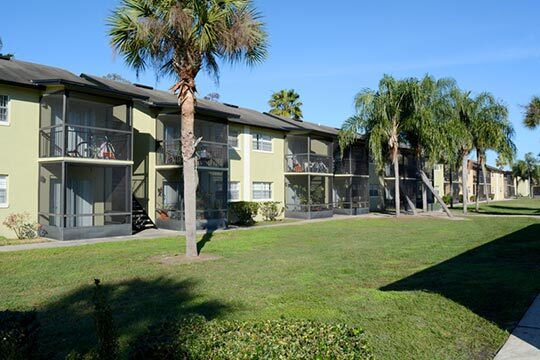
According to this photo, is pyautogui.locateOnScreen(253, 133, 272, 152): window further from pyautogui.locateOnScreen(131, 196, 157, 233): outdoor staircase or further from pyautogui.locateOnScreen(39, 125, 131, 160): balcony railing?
pyautogui.locateOnScreen(39, 125, 131, 160): balcony railing

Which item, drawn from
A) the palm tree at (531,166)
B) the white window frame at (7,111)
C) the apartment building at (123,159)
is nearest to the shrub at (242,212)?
the apartment building at (123,159)

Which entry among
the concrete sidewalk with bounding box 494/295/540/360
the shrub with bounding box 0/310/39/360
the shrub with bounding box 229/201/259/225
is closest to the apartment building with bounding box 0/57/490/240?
the shrub with bounding box 229/201/259/225

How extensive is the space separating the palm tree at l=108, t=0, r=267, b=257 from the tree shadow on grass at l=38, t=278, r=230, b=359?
407 cm

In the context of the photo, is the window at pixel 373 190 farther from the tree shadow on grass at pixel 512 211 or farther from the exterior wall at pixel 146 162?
the exterior wall at pixel 146 162

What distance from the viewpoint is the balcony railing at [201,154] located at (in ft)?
71.7

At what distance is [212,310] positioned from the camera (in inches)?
278

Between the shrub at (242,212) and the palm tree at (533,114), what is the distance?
16.2 m

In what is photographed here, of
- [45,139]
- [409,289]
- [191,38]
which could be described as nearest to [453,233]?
[409,289]

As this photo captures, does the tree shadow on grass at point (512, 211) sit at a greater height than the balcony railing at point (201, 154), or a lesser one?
lesser

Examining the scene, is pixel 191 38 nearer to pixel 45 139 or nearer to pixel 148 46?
pixel 148 46

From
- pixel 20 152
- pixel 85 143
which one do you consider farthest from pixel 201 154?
pixel 20 152

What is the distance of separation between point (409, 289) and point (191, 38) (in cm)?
864

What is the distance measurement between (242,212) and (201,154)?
13.4 ft

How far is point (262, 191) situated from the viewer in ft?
95.1
